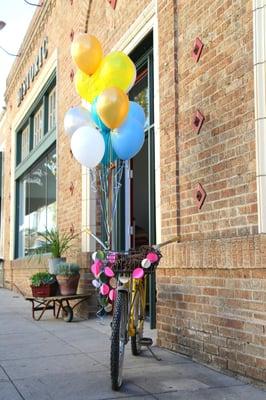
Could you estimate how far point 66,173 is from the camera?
10875mm

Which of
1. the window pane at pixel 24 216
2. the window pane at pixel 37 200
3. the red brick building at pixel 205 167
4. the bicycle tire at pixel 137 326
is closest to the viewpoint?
the red brick building at pixel 205 167

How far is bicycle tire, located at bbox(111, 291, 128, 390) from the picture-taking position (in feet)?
15.7

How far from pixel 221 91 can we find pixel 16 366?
11.6ft

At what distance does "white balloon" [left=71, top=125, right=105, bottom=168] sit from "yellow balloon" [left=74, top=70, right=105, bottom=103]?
0.51 meters

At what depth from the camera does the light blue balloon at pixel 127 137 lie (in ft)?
20.3

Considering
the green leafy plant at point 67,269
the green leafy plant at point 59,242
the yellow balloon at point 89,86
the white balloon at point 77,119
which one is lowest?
the green leafy plant at point 67,269

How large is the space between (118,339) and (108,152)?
2.42 metres

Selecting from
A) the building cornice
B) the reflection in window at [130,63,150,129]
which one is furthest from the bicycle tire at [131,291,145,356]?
the building cornice

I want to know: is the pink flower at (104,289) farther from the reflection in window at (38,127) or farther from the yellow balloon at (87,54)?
the reflection in window at (38,127)

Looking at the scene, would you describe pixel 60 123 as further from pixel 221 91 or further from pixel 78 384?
pixel 78 384

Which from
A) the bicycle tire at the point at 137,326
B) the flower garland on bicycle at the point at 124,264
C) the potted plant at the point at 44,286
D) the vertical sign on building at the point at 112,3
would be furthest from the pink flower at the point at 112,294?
the vertical sign on building at the point at 112,3

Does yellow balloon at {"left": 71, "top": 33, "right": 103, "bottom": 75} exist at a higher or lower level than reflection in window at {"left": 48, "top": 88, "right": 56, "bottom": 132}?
lower

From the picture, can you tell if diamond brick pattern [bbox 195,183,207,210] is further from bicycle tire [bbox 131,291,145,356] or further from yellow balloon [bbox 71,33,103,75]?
yellow balloon [bbox 71,33,103,75]

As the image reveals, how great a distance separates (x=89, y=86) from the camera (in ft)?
21.6
